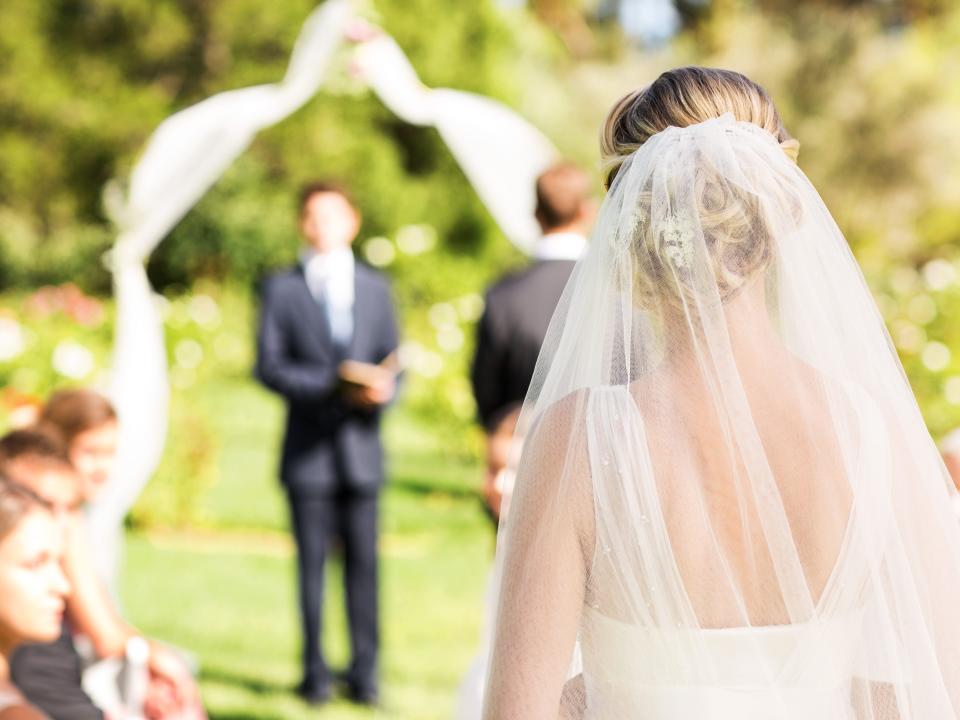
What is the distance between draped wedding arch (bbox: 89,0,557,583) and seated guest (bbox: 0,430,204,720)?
5.99ft

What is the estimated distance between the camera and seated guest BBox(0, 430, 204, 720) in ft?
11.4

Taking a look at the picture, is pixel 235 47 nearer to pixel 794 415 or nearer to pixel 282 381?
pixel 282 381

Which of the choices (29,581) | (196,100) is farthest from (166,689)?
(196,100)

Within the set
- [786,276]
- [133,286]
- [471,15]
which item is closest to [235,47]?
[471,15]

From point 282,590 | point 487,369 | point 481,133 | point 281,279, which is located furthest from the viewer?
point 282,590

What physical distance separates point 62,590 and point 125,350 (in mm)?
3248

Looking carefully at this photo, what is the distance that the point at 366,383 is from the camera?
5.23 metres

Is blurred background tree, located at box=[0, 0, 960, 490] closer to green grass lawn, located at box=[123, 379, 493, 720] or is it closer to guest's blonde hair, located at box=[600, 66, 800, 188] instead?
green grass lawn, located at box=[123, 379, 493, 720]

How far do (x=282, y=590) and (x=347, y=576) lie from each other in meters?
2.29

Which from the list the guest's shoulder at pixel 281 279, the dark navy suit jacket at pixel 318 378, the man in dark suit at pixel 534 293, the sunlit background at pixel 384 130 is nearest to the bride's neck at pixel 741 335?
the man in dark suit at pixel 534 293

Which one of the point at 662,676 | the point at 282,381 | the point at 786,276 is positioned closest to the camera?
the point at 662,676

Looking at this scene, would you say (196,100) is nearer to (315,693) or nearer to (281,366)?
(281,366)

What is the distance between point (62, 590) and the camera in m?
2.96

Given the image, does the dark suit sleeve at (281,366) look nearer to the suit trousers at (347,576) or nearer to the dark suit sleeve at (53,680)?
the suit trousers at (347,576)
